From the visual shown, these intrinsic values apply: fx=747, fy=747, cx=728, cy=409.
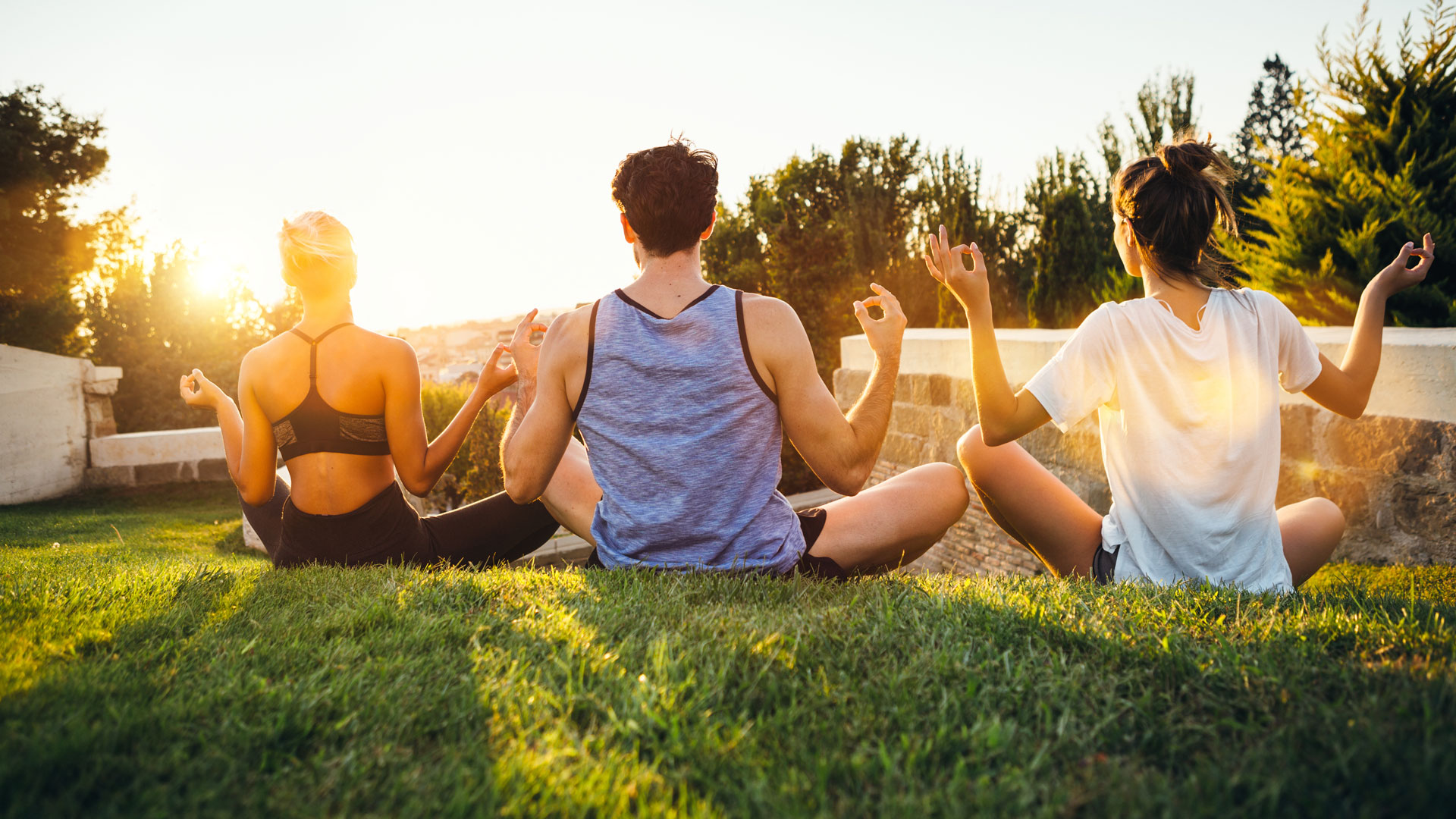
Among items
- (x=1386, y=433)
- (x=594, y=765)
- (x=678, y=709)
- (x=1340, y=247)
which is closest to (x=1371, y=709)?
(x=678, y=709)

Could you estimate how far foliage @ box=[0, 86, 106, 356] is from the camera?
10891 mm

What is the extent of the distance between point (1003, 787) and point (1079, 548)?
158cm

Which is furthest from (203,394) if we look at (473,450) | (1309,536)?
(473,450)

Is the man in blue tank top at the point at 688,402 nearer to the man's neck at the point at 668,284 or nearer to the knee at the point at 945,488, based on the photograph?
the man's neck at the point at 668,284

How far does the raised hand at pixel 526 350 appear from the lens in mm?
2580

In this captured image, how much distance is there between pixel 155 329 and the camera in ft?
44.2

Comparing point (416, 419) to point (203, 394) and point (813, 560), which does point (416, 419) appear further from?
point (813, 560)

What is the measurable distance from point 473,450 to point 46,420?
5358 millimetres

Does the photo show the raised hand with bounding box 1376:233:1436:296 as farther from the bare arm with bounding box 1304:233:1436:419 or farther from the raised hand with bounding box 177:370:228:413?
the raised hand with bounding box 177:370:228:413

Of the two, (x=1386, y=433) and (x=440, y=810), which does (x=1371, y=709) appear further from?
(x=1386, y=433)

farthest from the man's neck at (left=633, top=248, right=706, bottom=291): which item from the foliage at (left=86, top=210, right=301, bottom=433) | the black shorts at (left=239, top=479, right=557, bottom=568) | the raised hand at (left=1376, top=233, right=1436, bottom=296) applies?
the foliage at (left=86, top=210, right=301, bottom=433)

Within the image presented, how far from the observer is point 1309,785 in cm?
108

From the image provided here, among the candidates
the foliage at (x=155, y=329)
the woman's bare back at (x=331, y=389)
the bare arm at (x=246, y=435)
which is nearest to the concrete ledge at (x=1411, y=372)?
the woman's bare back at (x=331, y=389)

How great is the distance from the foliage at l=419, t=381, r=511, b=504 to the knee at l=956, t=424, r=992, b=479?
532 centimetres
